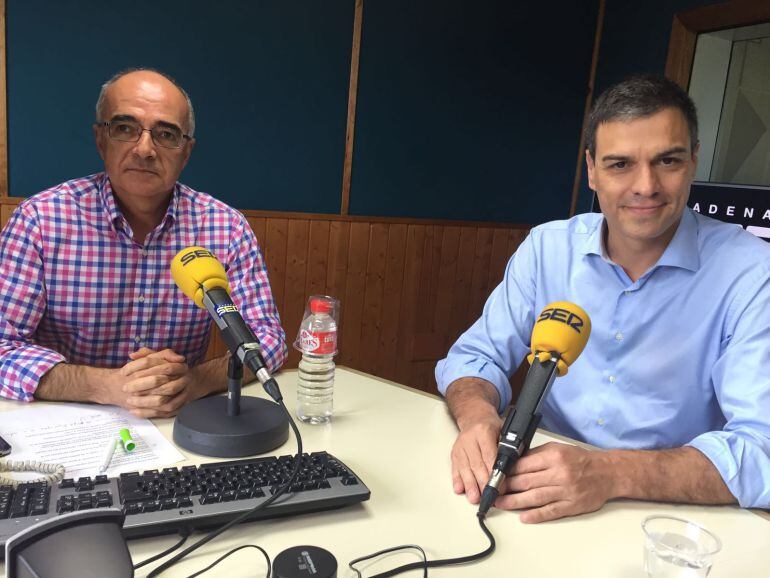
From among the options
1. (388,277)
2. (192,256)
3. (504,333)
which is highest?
(192,256)

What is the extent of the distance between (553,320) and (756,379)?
0.56 m

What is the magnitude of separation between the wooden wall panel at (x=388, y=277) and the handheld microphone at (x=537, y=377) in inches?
95.6

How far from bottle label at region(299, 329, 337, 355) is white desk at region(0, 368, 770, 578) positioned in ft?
0.59

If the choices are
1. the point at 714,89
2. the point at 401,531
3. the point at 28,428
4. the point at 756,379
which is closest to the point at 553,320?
the point at 401,531

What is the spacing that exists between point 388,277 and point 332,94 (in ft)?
3.53

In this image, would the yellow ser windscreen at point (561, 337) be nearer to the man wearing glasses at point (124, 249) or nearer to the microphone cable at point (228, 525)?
Answer: the microphone cable at point (228, 525)

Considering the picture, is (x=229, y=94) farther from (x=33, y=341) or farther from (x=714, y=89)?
(x=714, y=89)

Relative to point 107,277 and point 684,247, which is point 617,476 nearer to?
point 684,247

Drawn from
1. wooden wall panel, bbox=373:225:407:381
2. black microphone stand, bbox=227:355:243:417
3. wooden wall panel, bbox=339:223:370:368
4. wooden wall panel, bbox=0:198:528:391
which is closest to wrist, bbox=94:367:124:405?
black microphone stand, bbox=227:355:243:417

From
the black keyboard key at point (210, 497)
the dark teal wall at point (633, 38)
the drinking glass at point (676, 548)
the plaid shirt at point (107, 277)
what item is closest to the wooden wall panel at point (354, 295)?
the dark teal wall at point (633, 38)

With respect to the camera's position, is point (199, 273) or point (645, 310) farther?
point (645, 310)

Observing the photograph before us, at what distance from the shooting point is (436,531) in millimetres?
923

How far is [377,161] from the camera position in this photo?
358cm

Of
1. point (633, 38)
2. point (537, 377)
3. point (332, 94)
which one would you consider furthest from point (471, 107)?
point (537, 377)
